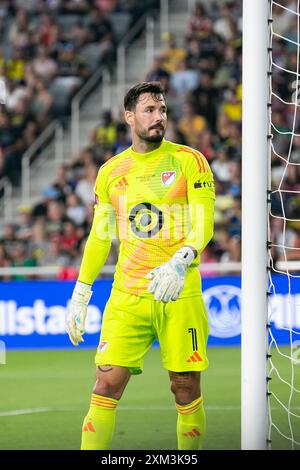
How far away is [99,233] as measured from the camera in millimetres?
6953

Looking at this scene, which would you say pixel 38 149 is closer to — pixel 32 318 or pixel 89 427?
pixel 32 318

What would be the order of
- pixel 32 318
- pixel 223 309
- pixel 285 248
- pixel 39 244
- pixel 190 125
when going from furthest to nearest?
pixel 190 125, pixel 39 244, pixel 285 248, pixel 32 318, pixel 223 309

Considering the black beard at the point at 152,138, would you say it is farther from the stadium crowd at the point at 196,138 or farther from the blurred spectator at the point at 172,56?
the blurred spectator at the point at 172,56

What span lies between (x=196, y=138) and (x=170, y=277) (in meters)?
10.5

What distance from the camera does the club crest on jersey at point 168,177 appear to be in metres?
6.77

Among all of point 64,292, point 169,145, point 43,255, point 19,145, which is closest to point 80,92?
point 19,145

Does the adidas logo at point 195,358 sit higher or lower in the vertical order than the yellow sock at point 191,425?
higher

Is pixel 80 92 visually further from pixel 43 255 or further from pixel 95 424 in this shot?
pixel 95 424

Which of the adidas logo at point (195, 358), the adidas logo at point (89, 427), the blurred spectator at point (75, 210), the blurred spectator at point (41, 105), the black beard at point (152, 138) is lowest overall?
the adidas logo at point (89, 427)

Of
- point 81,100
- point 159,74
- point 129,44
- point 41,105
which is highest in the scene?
point 129,44

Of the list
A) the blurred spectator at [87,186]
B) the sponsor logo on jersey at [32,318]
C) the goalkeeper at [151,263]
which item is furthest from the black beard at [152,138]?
the blurred spectator at [87,186]

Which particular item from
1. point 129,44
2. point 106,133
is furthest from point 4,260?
point 129,44

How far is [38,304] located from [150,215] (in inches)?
284

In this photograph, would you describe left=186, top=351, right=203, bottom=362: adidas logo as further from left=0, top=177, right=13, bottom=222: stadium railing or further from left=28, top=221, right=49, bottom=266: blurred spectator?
left=0, top=177, right=13, bottom=222: stadium railing
